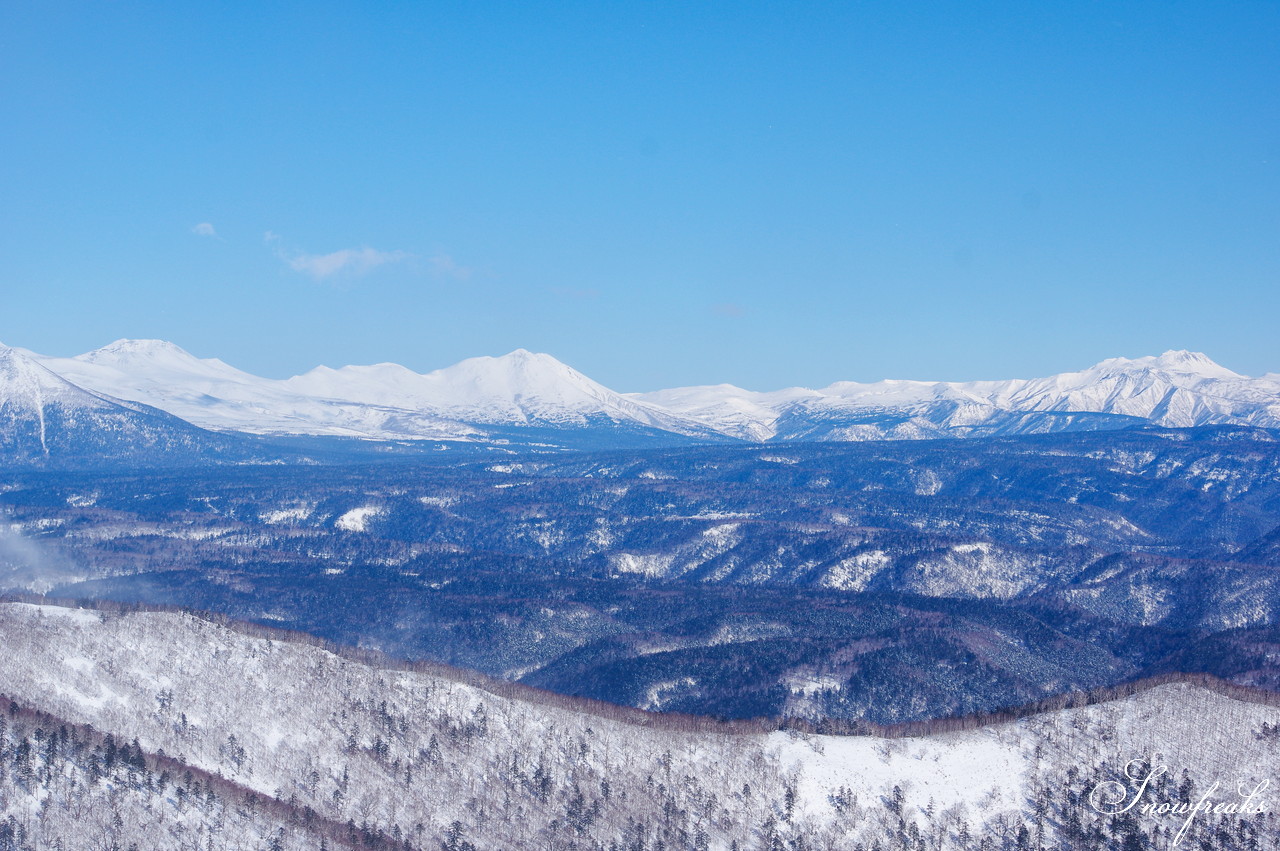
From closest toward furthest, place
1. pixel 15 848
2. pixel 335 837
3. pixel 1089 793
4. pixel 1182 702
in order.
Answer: pixel 15 848
pixel 335 837
pixel 1089 793
pixel 1182 702

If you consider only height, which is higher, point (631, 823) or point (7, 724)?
point (7, 724)

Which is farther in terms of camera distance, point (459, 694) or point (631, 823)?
point (459, 694)

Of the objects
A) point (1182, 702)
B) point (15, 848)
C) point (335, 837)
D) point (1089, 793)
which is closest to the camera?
point (15, 848)

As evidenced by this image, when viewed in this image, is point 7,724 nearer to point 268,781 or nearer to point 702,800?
point 268,781

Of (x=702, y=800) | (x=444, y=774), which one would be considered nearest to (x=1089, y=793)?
(x=702, y=800)

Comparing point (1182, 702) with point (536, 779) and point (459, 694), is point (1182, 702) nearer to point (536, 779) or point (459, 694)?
point (536, 779)

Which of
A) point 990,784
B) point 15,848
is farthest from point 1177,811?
point 15,848
